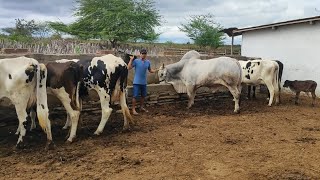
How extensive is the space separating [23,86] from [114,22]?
70.4 ft

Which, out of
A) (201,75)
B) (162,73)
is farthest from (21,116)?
(201,75)

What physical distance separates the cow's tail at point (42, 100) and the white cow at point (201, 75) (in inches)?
193

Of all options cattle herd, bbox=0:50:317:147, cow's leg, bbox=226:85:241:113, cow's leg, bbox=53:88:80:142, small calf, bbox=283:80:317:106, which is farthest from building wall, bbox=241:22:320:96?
cow's leg, bbox=53:88:80:142

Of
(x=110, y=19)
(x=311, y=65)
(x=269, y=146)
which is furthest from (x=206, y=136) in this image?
(x=110, y=19)

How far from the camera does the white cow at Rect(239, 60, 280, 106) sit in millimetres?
11234

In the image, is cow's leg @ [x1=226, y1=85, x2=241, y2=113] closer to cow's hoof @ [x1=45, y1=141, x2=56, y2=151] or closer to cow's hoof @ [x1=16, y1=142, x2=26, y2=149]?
cow's hoof @ [x1=45, y1=141, x2=56, y2=151]

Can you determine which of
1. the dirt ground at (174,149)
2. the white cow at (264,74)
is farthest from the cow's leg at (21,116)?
the white cow at (264,74)

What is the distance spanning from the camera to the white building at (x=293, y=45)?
1314 centimetres

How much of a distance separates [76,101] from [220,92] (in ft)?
21.0

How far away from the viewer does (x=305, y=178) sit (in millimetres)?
4727

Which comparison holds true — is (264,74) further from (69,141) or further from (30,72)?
(30,72)

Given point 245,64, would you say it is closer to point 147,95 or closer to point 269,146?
point 147,95

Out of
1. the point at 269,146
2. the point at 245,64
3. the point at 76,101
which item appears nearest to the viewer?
the point at 269,146

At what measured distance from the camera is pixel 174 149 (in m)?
5.98
